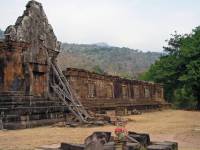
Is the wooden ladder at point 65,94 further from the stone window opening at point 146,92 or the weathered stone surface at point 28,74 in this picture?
the stone window opening at point 146,92

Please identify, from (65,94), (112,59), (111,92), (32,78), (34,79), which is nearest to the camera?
(32,78)

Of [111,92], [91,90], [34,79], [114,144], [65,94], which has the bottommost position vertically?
[114,144]

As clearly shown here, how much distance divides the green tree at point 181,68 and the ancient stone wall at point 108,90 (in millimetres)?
2781

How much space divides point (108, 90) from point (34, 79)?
400 inches

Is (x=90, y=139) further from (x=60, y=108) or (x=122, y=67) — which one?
(x=122, y=67)

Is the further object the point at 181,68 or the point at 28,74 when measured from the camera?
the point at 181,68

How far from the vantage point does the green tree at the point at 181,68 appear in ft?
126

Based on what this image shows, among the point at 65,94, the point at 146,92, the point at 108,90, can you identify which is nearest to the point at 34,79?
the point at 65,94

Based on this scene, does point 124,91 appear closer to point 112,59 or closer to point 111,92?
point 111,92

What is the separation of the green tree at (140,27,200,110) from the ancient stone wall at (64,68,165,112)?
2781mm

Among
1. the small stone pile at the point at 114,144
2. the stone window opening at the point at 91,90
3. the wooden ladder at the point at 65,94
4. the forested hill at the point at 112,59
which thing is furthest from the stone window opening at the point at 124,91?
the forested hill at the point at 112,59

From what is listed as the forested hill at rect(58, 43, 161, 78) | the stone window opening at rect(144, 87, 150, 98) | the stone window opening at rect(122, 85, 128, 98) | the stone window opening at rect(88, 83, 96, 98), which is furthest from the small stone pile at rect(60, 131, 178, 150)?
the forested hill at rect(58, 43, 161, 78)

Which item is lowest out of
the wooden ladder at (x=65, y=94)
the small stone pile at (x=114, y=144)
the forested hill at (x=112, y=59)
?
the small stone pile at (x=114, y=144)

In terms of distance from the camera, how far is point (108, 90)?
98.0 ft
